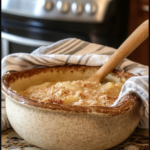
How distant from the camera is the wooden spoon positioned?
59cm

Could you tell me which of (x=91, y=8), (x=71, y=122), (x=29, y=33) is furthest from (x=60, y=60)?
Answer: (x=29, y=33)

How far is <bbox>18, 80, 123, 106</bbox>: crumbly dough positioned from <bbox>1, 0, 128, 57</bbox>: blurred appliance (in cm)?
79

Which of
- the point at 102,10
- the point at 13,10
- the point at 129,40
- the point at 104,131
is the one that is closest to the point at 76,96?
the point at 104,131

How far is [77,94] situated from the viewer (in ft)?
1.69

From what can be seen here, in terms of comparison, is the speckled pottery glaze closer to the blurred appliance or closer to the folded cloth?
the folded cloth

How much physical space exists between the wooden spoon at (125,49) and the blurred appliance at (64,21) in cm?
73

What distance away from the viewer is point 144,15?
1.51m

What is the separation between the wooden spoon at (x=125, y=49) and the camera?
59cm

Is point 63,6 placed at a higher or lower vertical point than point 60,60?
higher

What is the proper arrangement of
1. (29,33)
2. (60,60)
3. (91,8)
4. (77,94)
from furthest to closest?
(29,33) < (91,8) < (60,60) < (77,94)

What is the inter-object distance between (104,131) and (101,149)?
0.05 m

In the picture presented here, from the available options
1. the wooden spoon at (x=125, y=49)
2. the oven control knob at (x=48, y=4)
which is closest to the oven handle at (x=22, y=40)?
the oven control knob at (x=48, y=4)

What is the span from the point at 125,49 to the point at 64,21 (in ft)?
2.66

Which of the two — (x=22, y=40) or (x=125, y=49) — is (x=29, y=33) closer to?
(x=22, y=40)
